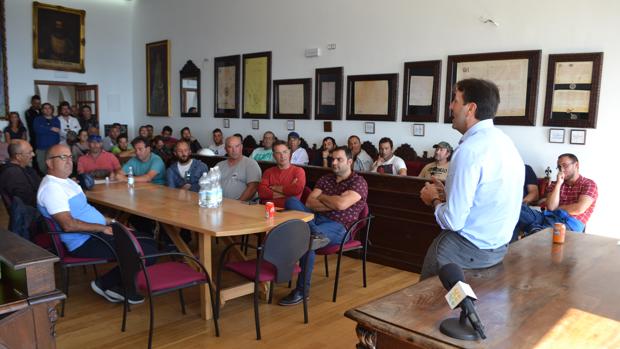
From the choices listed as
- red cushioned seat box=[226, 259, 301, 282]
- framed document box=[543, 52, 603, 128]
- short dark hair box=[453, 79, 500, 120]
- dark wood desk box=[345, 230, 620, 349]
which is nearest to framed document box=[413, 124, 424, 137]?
framed document box=[543, 52, 603, 128]

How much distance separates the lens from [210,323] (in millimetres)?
3488

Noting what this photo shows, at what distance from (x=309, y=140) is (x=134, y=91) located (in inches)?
232

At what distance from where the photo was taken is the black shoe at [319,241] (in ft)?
11.5

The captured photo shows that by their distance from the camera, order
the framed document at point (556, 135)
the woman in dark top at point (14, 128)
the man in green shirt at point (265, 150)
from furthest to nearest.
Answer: the woman in dark top at point (14, 128) → the man in green shirt at point (265, 150) → the framed document at point (556, 135)

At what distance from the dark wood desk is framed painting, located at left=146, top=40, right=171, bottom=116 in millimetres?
9752

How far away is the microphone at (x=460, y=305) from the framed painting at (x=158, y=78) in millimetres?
10112

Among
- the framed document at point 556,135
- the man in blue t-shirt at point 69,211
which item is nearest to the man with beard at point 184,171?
the man in blue t-shirt at point 69,211

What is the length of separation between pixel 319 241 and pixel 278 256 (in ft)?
1.60

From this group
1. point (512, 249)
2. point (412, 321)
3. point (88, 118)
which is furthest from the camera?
point (88, 118)

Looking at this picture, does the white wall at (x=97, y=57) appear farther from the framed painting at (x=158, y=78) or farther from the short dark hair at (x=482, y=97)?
the short dark hair at (x=482, y=97)

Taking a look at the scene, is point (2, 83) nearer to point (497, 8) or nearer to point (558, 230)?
point (497, 8)

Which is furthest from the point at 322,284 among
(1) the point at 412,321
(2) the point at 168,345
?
(1) the point at 412,321

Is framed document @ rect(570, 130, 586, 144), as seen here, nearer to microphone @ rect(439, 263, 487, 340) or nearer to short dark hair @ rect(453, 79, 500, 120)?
short dark hair @ rect(453, 79, 500, 120)

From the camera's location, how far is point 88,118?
1081 cm
